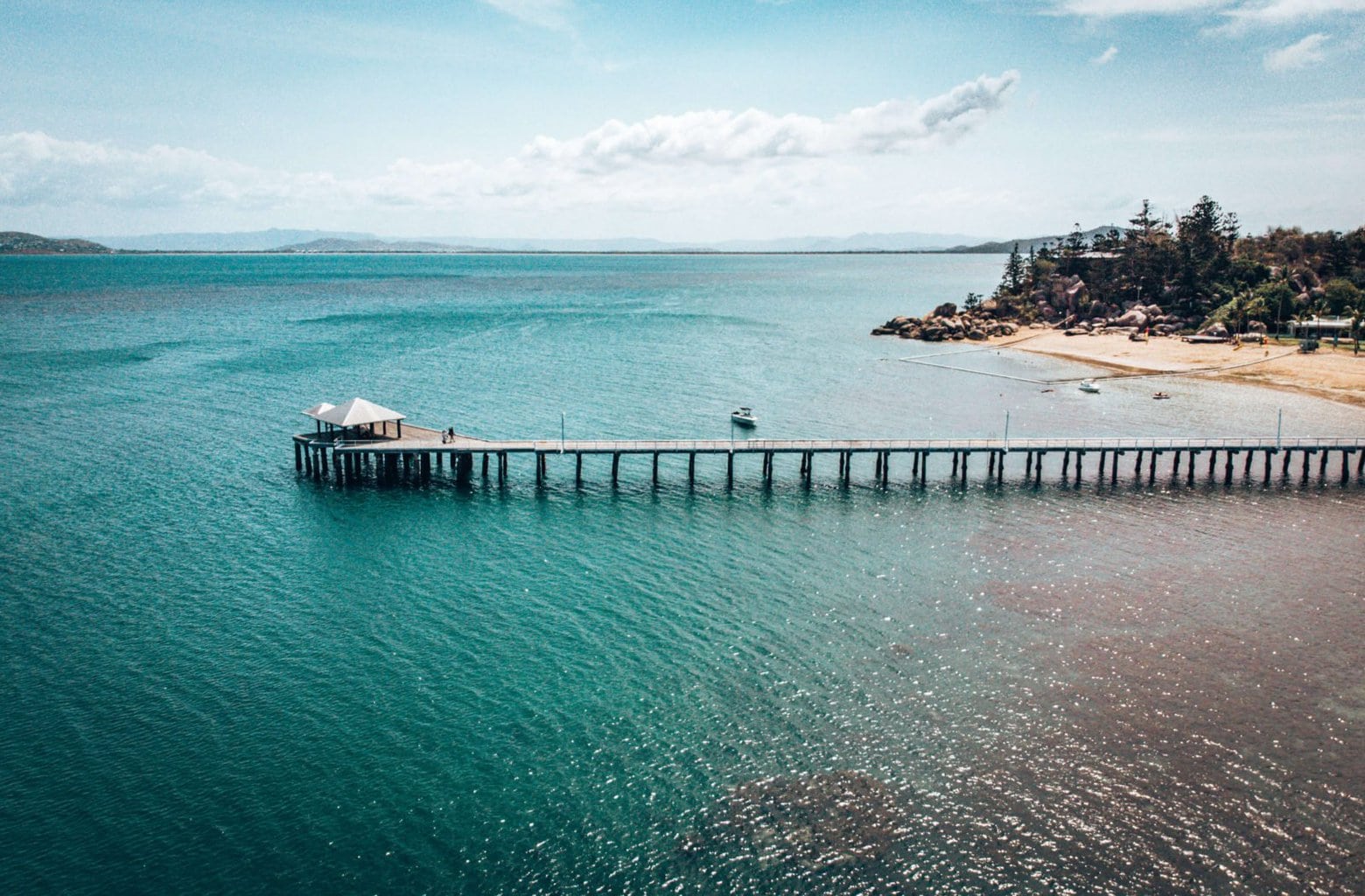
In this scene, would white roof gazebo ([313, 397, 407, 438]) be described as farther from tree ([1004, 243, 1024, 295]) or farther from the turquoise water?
tree ([1004, 243, 1024, 295])

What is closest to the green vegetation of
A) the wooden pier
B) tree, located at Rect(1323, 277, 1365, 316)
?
tree, located at Rect(1323, 277, 1365, 316)

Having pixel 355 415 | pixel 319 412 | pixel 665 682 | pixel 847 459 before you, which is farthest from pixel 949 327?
pixel 665 682

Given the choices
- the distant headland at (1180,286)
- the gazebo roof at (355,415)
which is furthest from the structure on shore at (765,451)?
the distant headland at (1180,286)

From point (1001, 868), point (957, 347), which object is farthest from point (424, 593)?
point (957, 347)

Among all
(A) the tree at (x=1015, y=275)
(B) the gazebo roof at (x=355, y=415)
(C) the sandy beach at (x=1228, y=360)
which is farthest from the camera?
(A) the tree at (x=1015, y=275)

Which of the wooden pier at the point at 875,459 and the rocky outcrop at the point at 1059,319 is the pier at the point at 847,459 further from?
the rocky outcrop at the point at 1059,319

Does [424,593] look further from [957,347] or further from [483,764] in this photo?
[957,347]
